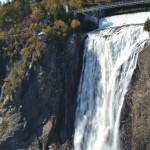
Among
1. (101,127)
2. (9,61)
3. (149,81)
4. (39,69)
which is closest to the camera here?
(149,81)

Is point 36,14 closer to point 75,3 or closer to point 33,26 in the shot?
point 33,26

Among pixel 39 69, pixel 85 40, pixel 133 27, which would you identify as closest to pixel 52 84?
pixel 39 69

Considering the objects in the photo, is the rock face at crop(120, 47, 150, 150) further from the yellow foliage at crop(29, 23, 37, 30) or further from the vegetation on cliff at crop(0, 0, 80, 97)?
the yellow foliage at crop(29, 23, 37, 30)

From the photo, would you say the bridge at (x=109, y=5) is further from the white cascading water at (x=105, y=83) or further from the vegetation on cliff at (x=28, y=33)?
Answer: the white cascading water at (x=105, y=83)

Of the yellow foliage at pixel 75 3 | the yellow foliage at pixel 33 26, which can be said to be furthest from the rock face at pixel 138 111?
the yellow foliage at pixel 33 26

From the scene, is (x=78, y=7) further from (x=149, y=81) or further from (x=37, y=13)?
(x=149, y=81)

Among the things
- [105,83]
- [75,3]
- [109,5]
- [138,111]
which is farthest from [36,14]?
[138,111]
